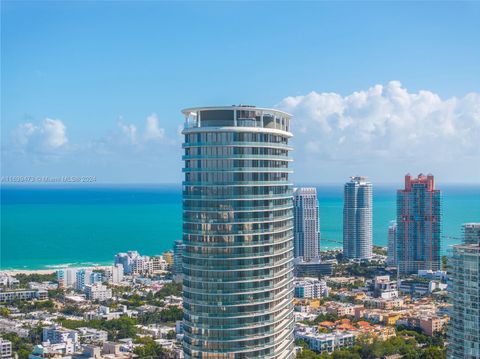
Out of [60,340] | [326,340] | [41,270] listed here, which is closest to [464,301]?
[326,340]

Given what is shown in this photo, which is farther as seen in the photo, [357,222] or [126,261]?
[357,222]

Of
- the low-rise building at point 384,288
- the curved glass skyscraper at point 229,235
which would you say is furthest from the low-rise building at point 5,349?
the low-rise building at point 384,288

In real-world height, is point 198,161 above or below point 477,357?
above

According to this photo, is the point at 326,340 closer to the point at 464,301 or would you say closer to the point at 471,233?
the point at 471,233

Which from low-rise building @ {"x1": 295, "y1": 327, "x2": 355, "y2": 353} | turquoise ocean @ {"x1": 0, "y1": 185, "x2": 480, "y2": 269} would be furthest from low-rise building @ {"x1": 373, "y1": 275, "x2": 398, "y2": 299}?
low-rise building @ {"x1": 295, "y1": 327, "x2": 355, "y2": 353}

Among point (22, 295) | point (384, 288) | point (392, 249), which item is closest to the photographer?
point (22, 295)

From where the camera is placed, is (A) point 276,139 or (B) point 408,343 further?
(B) point 408,343

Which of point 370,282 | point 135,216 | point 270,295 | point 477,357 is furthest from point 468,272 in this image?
point 135,216

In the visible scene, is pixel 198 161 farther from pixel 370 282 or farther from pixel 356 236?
pixel 356 236
